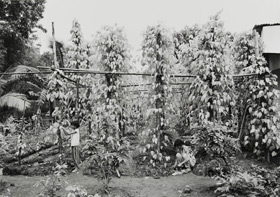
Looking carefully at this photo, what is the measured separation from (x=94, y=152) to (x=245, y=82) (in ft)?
14.4

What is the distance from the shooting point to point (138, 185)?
18.5ft

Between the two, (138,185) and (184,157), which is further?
(138,185)

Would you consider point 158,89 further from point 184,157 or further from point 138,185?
point 138,185

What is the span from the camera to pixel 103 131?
6.68 metres

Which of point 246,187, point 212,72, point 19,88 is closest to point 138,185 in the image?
point 246,187

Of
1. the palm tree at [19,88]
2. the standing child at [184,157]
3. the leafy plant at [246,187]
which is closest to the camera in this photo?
the leafy plant at [246,187]

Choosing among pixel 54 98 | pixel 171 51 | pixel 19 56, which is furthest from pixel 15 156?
pixel 19 56

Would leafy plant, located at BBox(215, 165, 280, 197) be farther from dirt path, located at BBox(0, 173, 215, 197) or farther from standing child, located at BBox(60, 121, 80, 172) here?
standing child, located at BBox(60, 121, 80, 172)

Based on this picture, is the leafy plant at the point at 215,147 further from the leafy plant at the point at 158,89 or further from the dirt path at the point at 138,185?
the leafy plant at the point at 158,89

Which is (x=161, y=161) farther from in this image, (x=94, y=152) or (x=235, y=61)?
(x=235, y=61)

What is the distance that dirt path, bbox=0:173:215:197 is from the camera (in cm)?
525

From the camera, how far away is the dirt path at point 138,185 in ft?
17.2

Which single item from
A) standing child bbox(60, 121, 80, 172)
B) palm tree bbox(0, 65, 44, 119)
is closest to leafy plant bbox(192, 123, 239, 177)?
standing child bbox(60, 121, 80, 172)

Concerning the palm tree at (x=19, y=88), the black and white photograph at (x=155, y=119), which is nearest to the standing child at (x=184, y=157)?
the black and white photograph at (x=155, y=119)
